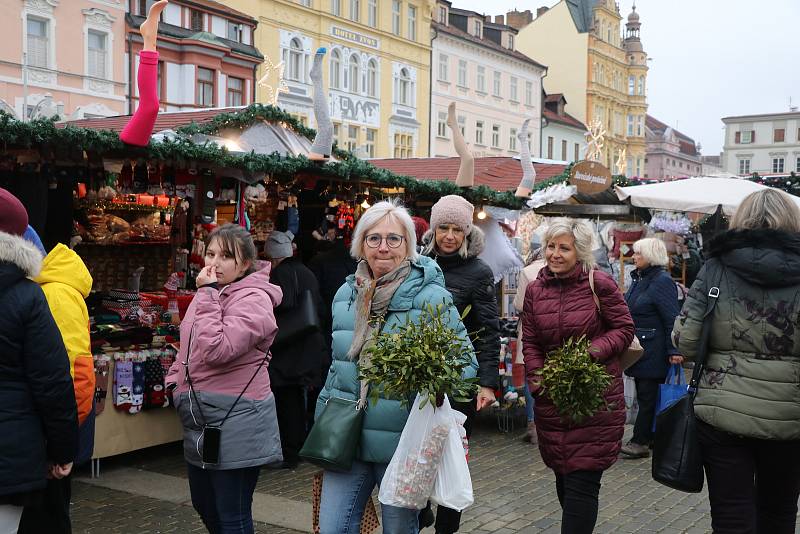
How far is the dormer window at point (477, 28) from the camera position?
41.0 meters

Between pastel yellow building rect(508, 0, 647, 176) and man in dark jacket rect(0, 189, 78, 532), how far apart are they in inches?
1996

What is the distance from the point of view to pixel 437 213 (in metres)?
4.52

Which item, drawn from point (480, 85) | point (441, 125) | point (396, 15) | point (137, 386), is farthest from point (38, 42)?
point (480, 85)

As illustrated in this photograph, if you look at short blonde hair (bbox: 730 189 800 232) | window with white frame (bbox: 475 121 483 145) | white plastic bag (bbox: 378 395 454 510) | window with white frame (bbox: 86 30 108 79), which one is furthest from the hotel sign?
white plastic bag (bbox: 378 395 454 510)

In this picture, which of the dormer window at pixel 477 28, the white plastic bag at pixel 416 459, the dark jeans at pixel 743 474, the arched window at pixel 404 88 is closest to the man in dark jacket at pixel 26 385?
the white plastic bag at pixel 416 459

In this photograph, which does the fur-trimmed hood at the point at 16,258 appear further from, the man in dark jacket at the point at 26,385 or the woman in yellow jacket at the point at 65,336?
the woman in yellow jacket at the point at 65,336

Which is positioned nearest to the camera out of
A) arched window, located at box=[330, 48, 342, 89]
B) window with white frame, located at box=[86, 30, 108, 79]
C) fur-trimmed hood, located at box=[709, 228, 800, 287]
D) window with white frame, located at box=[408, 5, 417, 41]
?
fur-trimmed hood, located at box=[709, 228, 800, 287]

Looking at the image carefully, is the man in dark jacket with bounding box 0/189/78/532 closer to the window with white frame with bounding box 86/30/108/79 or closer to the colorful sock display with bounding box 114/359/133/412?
the colorful sock display with bounding box 114/359/133/412

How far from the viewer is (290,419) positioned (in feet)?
21.0

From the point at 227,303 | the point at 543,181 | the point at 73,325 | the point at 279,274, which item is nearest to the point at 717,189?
the point at 543,181

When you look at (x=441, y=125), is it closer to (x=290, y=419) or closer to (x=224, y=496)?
(x=290, y=419)

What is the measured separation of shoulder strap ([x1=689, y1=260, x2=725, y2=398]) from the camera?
3.42 meters

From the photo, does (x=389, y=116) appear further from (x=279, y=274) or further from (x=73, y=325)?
(x=73, y=325)

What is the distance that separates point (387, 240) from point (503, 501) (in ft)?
A: 9.24
